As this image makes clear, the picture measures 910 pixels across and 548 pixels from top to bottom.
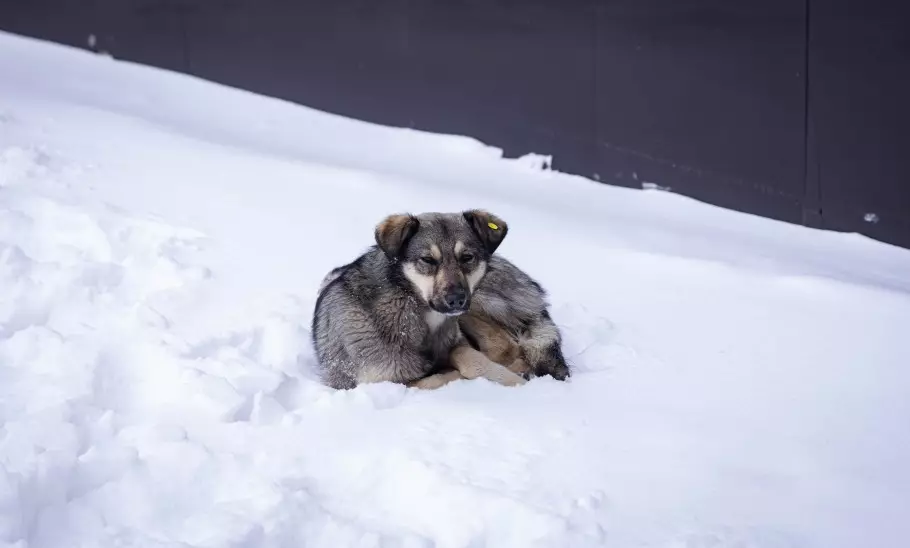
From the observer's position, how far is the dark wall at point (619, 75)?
6801mm

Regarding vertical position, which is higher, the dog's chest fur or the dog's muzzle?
the dog's muzzle

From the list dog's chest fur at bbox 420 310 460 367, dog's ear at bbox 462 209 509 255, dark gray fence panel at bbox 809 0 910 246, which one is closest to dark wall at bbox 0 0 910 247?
dark gray fence panel at bbox 809 0 910 246

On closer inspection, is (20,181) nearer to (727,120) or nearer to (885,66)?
(727,120)

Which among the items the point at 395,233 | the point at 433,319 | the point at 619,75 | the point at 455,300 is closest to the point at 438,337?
the point at 433,319

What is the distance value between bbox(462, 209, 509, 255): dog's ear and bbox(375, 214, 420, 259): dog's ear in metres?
0.32

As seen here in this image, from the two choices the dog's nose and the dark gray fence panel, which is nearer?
the dog's nose

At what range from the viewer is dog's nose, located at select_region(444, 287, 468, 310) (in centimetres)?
489

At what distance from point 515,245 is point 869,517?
12.7 ft

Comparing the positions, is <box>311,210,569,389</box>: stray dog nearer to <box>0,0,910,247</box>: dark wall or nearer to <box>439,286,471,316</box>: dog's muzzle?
<box>439,286,471,316</box>: dog's muzzle

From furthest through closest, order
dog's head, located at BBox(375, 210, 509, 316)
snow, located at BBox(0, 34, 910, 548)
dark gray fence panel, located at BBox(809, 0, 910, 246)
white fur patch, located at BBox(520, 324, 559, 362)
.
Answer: dark gray fence panel, located at BBox(809, 0, 910, 246)
white fur patch, located at BBox(520, 324, 559, 362)
dog's head, located at BBox(375, 210, 509, 316)
snow, located at BBox(0, 34, 910, 548)

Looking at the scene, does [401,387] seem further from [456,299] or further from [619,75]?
[619,75]

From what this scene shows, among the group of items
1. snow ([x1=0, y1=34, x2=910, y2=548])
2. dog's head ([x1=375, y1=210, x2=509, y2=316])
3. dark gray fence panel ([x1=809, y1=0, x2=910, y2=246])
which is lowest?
snow ([x1=0, y1=34, x2=910, y2=548])

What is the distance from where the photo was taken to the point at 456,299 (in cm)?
489

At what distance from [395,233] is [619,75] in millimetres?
3889
